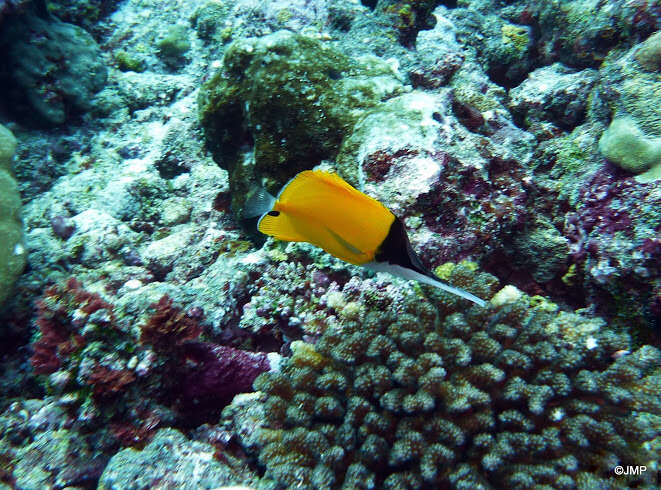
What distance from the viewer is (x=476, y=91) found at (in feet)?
15.9

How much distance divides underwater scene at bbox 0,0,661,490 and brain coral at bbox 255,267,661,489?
1 centimetres

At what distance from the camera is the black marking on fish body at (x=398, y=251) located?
5.38ft

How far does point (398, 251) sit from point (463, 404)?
97cm

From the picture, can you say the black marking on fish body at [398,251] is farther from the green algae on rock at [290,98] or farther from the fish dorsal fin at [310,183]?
the green algae on rock at [290,98]

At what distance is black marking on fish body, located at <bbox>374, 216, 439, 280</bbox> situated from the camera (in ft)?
5.38

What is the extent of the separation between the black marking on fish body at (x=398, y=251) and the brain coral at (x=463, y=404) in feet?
2.62

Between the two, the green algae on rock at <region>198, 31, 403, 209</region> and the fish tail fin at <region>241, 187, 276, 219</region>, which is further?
the green algae on rock at <region>198, 31, 403, 209</region>

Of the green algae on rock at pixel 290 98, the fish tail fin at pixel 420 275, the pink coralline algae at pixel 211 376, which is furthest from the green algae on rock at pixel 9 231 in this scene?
the fish tail fin at pixel 420 275

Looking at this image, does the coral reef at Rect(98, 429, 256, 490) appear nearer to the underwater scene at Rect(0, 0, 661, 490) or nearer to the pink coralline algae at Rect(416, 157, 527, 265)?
the underwater scene at Rect(0, 0, 661, 490)

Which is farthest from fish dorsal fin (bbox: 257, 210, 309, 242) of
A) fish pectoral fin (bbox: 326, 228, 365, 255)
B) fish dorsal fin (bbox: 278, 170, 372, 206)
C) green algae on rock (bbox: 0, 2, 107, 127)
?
green algae on rock (bbox: 0, 2, 107, 127)

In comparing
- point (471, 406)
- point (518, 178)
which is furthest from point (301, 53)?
point (471, 406)

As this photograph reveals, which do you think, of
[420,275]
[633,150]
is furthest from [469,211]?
[420,275]

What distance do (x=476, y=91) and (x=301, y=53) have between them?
2.24m

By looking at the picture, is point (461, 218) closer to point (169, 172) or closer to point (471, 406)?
point (471, 406)
